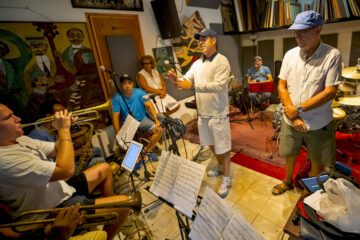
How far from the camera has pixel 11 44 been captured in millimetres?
2264

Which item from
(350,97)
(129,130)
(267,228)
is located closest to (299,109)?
(267,228)

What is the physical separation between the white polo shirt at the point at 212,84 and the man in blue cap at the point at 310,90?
0.57 metres

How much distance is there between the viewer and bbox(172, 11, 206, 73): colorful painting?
424cm

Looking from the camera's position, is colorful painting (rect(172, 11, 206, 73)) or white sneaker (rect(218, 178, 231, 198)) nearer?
white sneaker (rect(218, 178, 231, 198))

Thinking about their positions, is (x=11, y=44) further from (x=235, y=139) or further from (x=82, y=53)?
(x=235, y=139)

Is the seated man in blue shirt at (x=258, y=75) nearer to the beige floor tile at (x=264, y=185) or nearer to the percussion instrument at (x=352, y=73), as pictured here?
the percussion instrument at (x=352, y=73)

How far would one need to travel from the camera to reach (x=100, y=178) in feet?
6.66

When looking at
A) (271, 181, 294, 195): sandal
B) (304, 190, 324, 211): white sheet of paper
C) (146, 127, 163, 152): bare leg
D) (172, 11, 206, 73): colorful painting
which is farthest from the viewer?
(172, 11, 206, 73): colorful painting

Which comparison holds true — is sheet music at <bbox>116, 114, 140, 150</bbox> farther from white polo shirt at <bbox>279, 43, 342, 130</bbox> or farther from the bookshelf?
the bookshelf

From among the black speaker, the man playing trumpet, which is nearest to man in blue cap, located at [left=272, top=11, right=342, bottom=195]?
the man playing trumpet

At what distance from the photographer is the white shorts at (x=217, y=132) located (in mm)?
2129

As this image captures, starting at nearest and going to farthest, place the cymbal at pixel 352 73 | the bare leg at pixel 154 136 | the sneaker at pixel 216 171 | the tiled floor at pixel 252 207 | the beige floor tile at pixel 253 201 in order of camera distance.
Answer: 1. the tiled floor at pixel 252 207
2. the beige floor tile at pixel 253 201
3. the cymbal at pixel 352 73
4. the sneaker at pixel 216 171
5. the bare leg at pixel 154 136

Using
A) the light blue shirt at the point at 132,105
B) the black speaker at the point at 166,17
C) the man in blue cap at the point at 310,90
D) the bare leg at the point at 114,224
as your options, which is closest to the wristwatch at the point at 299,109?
the man in blue cap at the point at 310,90

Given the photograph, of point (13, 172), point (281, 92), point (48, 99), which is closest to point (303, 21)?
point (281, 92)
